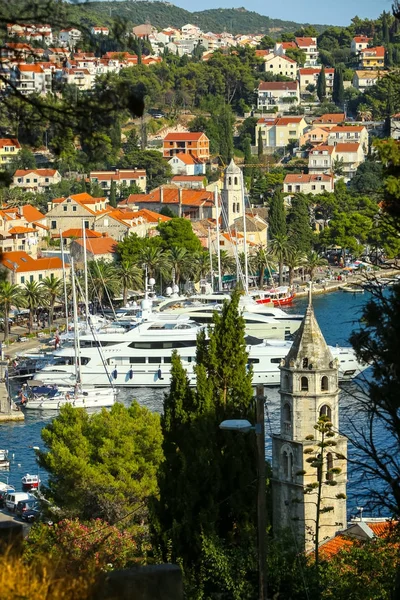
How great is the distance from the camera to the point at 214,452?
1934 cm

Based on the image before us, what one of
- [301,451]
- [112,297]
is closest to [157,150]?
[112,297]

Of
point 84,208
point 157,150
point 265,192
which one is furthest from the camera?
point 157,150

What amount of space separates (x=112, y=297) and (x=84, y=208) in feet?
53.4

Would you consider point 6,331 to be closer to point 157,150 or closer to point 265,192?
point 265,192

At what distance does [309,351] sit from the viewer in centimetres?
2331

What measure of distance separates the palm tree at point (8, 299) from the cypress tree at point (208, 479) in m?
35.2

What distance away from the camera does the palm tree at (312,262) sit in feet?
254

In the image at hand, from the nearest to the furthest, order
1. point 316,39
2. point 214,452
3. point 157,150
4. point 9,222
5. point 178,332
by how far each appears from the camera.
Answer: point 214,452 < point 178,332 < point 9,222 < point 157,150 < point 316,39

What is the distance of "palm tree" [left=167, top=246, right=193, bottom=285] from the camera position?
6894 centimetres

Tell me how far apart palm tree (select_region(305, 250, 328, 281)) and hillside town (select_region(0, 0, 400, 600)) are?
21 cm

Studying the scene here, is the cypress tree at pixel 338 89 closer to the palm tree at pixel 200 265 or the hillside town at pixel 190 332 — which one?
the hillside town at pixel 190 332

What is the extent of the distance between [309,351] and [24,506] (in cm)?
A: 869

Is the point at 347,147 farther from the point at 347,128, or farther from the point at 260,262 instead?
the point at 260,262

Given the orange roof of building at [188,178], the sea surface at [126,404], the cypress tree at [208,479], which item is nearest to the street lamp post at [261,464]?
the cypress tree at [208,479]
